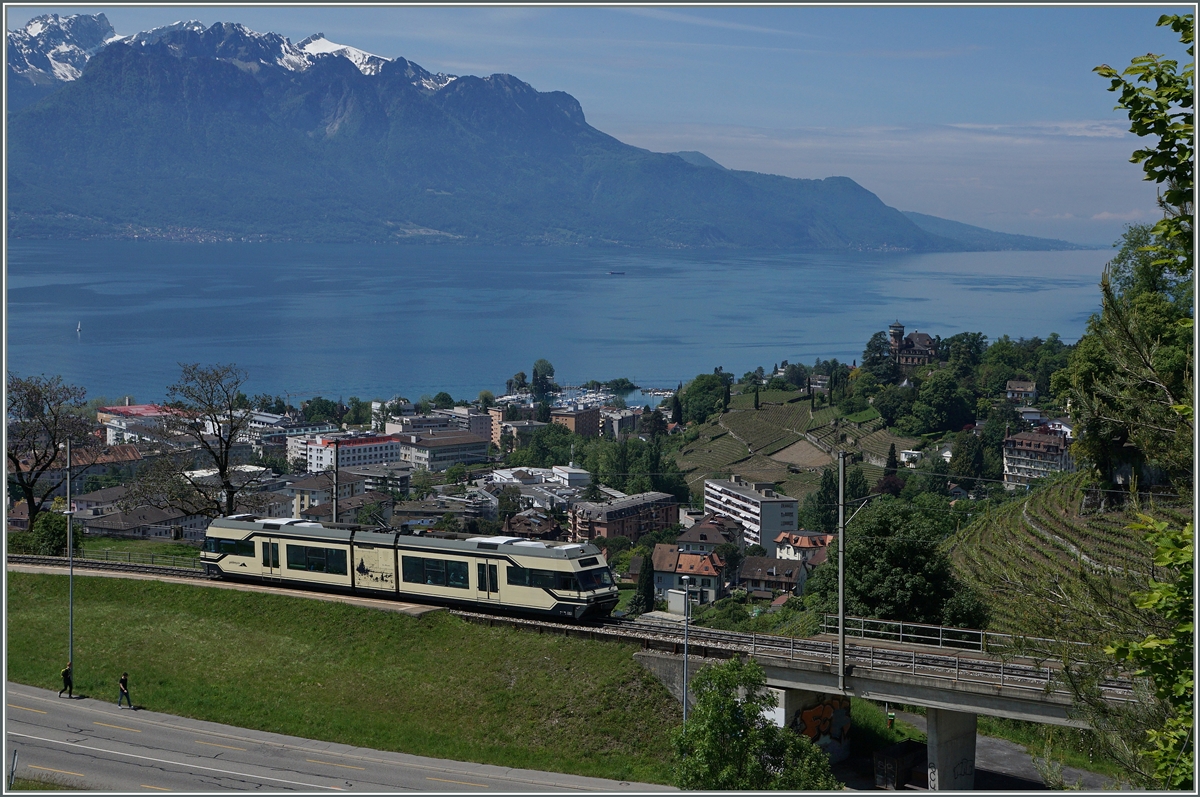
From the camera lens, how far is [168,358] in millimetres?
184625

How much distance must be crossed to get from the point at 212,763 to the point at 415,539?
727cm

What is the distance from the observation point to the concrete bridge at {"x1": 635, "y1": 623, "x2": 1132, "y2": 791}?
65.2 feet

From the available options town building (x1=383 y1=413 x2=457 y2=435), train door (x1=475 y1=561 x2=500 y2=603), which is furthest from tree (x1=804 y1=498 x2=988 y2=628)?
town building (x1=383 y1=413 x2=457 y2=435)

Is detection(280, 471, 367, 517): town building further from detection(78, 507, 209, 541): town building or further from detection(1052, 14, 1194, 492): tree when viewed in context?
detection(1052, 14, 1194, 492): tree

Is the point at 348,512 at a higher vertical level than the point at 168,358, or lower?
lower

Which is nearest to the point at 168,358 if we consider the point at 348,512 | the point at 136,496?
the point at 348,512

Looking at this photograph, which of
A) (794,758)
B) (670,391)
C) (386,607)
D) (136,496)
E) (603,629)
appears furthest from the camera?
(670,391)

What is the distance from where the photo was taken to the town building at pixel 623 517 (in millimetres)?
94188

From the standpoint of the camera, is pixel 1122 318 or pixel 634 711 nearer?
pixel 1122 318

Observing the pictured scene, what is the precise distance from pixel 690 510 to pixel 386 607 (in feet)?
253

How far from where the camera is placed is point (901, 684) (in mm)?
20797

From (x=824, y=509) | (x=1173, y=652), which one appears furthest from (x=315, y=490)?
(x=1173, y=652)

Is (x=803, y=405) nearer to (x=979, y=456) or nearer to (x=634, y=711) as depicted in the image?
(x=979, y=456)

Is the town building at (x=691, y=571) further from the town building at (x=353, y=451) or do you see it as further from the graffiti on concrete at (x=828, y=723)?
the town building at (x=353, y=451)
